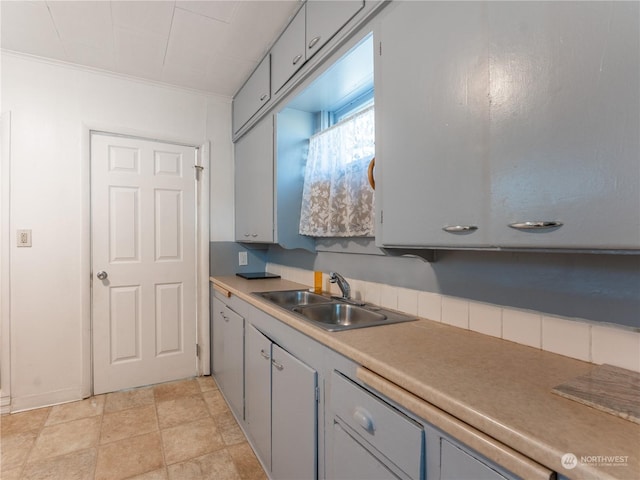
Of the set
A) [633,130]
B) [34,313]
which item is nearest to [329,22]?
[633,130]

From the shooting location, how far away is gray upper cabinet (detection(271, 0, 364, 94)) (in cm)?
141

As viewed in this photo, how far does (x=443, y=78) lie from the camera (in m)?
1.00

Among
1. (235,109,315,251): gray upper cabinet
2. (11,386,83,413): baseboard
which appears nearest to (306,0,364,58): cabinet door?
(235,109,315,251): gray upper cabinet

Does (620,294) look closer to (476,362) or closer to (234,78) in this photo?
(476,362)

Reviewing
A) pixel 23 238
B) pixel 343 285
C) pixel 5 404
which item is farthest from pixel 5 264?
pixel 343 285

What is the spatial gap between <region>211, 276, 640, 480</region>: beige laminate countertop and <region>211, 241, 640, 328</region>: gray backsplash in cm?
15

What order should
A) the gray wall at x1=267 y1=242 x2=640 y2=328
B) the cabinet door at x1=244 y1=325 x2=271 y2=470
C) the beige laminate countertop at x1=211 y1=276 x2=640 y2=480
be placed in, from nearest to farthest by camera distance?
the beige laminate countertop at x1=211 y1=276 x2=640 y2=480, the gray wall at x1=267 y1=242 x2=640 y2=328, the cabinet door at x1=244 y1=325 x2=271 y2=470

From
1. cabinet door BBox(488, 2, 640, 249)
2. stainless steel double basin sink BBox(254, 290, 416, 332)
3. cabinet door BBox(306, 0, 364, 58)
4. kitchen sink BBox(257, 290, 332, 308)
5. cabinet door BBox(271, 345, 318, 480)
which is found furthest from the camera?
kitchen sink BBox(257, 290, 332, 308)

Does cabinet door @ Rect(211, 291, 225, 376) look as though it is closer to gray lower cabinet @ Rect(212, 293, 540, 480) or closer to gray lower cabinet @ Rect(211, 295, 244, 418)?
gray lower cabinet @ Rect(211, 295, 244, 418)

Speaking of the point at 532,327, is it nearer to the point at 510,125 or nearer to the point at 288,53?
the point at 510,125

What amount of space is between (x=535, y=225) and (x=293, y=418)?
1.13 metres

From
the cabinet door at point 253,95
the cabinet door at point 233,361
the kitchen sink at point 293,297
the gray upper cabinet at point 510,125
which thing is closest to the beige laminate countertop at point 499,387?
the gray upper cabinet at point 510,125

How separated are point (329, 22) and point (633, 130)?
4.19 ft

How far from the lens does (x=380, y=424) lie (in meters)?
0.88
